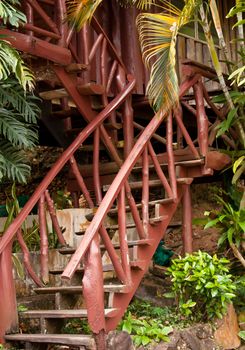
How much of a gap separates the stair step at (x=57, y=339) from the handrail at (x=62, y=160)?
695 millimetres

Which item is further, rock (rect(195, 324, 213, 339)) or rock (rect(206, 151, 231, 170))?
rock (rect(206, 151, 231, 170))

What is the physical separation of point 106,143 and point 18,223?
71.1 inches

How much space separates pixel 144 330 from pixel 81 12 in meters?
2.95

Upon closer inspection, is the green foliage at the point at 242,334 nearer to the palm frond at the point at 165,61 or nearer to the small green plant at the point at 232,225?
the small green plant at the point at 232,225

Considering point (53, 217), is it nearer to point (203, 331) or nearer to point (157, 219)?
point (157, 219)

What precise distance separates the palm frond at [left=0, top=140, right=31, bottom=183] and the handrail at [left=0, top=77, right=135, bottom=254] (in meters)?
0.22

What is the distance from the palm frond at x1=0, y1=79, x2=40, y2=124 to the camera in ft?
18.3

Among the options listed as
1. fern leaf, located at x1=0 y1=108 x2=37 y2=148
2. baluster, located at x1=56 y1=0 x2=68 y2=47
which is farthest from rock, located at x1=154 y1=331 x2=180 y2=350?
baluster, located at x1=56 y1=0 x2=68 y2=47

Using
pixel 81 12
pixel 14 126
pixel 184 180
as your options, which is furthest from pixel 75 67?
pixel 184 180

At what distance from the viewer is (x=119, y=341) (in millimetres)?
5109

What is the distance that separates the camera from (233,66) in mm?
7289

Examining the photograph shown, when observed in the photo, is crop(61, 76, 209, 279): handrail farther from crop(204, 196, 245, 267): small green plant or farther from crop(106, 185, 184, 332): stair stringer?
crop(204, 196, 245, 267): small green plant

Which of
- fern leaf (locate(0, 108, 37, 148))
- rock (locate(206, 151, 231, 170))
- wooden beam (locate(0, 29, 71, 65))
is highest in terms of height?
wooden beam (locate(0, 29, 71, 65))

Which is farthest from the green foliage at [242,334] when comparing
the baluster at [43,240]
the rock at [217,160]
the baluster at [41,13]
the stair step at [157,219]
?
the baluster at [41,13]
